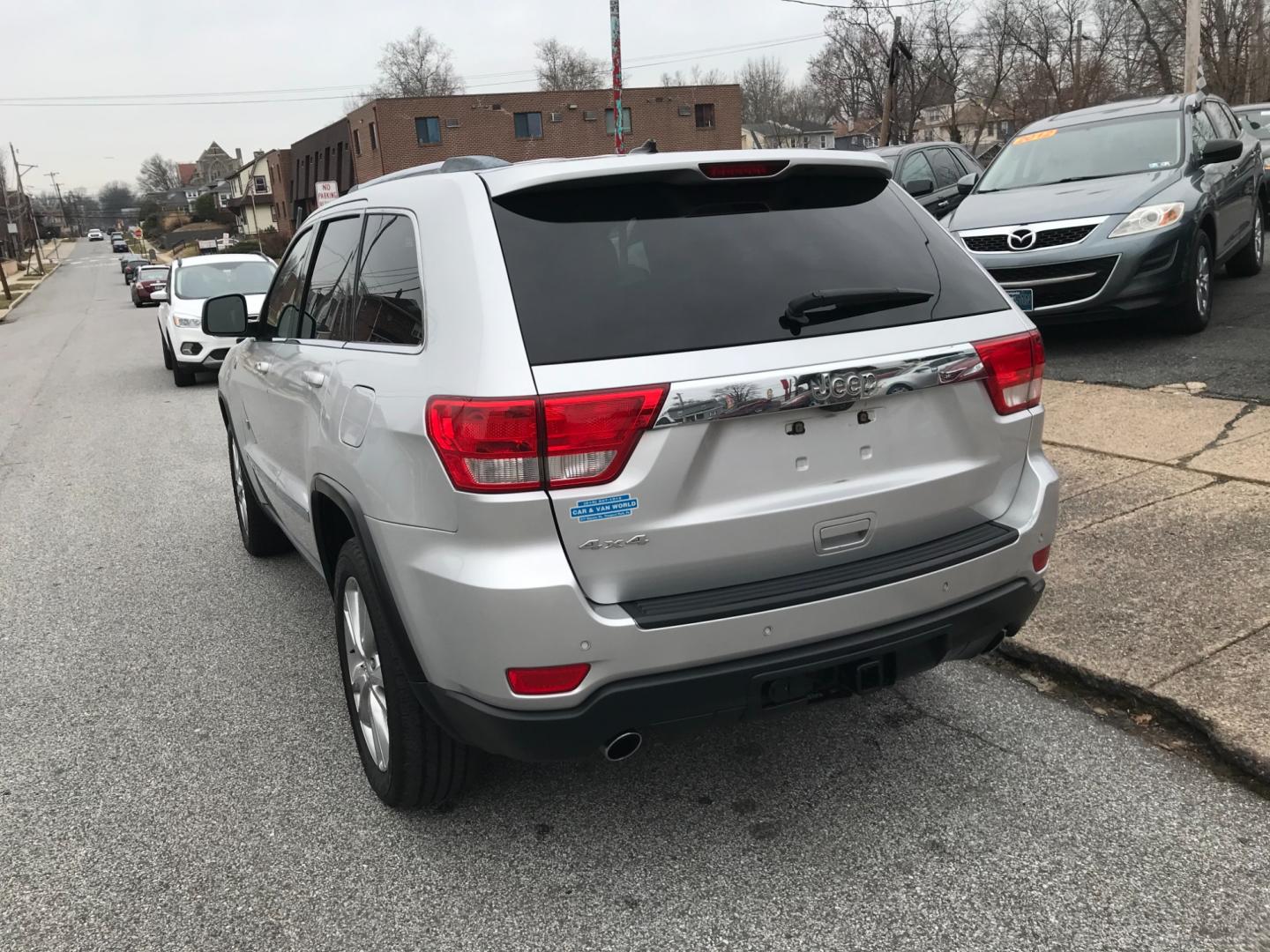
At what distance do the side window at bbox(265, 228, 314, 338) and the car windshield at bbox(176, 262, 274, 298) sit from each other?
9986mm

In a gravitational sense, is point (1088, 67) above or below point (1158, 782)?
above

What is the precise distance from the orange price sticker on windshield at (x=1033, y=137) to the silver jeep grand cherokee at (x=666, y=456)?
7.77 meters

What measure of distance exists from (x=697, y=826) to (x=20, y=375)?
16.9m

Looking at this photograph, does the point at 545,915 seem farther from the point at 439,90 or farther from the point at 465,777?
the point at 439,90

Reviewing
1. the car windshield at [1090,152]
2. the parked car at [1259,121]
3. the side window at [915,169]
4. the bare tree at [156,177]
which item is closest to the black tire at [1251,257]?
the car windshield at [1090,152]

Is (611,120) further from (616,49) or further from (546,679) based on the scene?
(546,679)

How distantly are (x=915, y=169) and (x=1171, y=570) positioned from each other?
30.5 ft

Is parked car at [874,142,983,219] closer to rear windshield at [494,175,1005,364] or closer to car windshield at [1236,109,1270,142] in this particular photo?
car windshield at [1236,109,1270,142]

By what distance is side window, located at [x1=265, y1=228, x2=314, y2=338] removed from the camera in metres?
4.28

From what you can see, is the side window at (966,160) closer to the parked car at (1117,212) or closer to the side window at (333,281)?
the parked car at (1117,212)

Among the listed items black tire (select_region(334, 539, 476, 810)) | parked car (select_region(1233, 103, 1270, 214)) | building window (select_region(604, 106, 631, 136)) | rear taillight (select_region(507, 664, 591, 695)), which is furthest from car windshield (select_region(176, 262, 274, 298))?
building window (select_region(604, 106, 631, 136))

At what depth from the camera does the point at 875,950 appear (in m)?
2.50

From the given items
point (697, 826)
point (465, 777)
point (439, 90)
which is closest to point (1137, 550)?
point (697, 826)

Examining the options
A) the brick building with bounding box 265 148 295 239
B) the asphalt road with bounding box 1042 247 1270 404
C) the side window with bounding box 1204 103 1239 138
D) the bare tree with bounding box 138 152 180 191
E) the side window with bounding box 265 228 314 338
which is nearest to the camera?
the side window with bounding box 265 228 314 338
